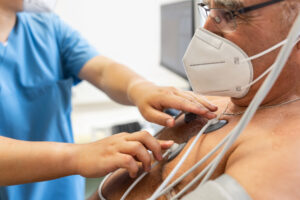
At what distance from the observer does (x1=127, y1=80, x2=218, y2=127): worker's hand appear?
732 millimetres

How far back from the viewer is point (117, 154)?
0.65 meters

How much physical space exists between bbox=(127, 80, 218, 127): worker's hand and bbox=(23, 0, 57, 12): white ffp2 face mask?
0.55 meters

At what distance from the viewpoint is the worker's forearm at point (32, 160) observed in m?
0.70

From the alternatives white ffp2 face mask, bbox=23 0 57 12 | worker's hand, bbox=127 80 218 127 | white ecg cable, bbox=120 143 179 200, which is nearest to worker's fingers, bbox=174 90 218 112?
worker's hand, bbox=127 80 218 127

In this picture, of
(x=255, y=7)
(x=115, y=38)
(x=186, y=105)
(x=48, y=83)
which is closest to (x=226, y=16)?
(x=255, y=7)

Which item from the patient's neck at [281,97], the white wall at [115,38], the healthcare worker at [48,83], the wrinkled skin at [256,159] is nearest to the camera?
the wrinkled skin at [256,159]

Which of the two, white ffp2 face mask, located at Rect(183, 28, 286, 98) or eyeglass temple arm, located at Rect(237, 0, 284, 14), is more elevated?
eyeglass temple arm, located at Rect(237, 0, 284, 14)

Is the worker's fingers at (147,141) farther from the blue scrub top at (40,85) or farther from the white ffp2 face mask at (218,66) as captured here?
the blue scrub top at (40,85)

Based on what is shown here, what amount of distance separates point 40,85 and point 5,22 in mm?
263

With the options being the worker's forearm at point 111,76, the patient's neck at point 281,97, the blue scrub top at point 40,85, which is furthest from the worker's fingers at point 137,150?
the blue scrub top at point 40,85

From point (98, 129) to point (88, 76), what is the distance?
86cm

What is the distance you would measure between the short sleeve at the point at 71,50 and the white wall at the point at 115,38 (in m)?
0.99

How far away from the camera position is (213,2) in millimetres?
656

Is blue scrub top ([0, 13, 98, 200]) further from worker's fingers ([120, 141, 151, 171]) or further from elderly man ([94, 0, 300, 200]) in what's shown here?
worker's fingers ([120, 141, 151, 171])
